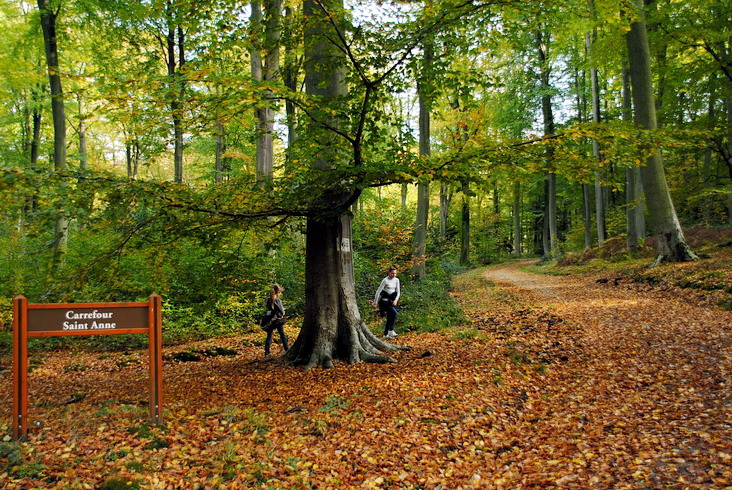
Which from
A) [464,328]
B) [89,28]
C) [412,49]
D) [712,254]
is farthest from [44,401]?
[712,254]

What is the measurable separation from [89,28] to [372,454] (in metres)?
15.0

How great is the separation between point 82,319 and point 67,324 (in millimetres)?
128

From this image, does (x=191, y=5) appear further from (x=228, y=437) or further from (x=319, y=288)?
(x=228, y=437)

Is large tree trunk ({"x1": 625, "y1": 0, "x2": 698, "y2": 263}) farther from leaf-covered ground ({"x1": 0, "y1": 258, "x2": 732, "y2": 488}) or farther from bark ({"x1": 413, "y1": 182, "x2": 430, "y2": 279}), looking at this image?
bark ({"x1": 413, "y1": 182, "x2": 430, "y2": 279})

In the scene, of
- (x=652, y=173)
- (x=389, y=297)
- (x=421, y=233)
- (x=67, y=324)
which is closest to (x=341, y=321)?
(x=389, y=297)

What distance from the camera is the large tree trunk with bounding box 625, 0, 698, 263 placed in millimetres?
12211

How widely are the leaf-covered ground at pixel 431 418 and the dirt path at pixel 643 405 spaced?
2 cm

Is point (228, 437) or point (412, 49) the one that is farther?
point (412, 49)

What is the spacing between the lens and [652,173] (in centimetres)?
1236

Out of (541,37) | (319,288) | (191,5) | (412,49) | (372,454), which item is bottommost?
(372,454)

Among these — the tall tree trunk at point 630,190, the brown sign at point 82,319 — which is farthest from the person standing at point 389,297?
the tall tree trunk at point 630,190

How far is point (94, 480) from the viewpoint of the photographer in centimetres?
333

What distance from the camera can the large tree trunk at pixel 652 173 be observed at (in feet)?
40.1

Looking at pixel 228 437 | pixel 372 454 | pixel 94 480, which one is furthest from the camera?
pixel 228 437
